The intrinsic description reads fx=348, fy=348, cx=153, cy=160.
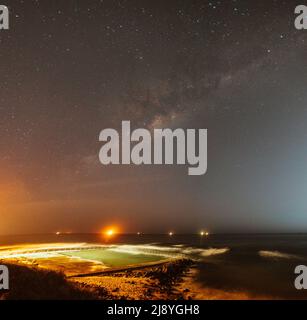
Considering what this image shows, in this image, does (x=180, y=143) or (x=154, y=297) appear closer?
(x=154, y=297)

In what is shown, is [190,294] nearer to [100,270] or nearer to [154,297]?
[154,297]

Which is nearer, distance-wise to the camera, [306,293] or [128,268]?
[306,293]
